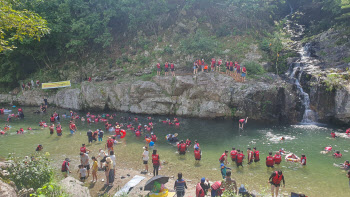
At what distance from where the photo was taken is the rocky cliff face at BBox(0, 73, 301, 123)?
87.0ft

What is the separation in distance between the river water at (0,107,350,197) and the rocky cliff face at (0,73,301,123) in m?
1.77

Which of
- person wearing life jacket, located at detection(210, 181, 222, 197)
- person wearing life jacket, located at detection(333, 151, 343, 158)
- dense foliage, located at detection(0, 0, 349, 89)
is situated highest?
dense foliage, located at detection(0, 0, 349, 89)

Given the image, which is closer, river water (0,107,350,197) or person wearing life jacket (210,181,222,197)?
person wearing life jacket (210,181,222,197)

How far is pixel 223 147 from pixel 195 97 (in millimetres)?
10659

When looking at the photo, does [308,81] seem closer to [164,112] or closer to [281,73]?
[281,73]

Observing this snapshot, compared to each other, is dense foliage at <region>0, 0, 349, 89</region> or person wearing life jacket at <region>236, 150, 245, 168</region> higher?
dense foliage at <region>0, 0, 349, 89</region>

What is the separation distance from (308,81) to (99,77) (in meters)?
29.1

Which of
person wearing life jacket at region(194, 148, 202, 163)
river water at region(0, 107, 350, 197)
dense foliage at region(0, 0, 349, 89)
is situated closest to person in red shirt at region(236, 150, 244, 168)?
river water at region(0, 107, 350, 197)

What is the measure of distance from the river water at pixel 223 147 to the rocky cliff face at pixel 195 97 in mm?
1767

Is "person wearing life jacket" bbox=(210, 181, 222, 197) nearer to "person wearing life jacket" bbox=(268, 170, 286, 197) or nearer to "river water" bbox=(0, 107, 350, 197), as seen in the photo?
"person wearing life jacket" bbox=(268, 170, 286, 197)

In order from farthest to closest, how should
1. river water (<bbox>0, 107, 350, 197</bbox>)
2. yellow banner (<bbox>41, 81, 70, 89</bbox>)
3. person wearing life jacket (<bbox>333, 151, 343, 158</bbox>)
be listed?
1. yellow banner (<bbox>41, 81, 70, 89</bbox>)
2. person wearing life jacket (<bbox>333, 151, 343, 158</bbox>)
3. river water (<bbox>0, 107, 350, 197</bbox>)

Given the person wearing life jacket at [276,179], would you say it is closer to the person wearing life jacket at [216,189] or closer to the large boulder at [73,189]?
the person wearing life jacket at [216,189]

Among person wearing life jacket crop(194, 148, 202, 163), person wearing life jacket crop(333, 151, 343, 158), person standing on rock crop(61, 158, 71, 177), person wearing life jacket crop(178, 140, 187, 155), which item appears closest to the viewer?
person standing on rock crop(61, 158, 71, 177)

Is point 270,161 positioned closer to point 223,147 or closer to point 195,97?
point 223,147
